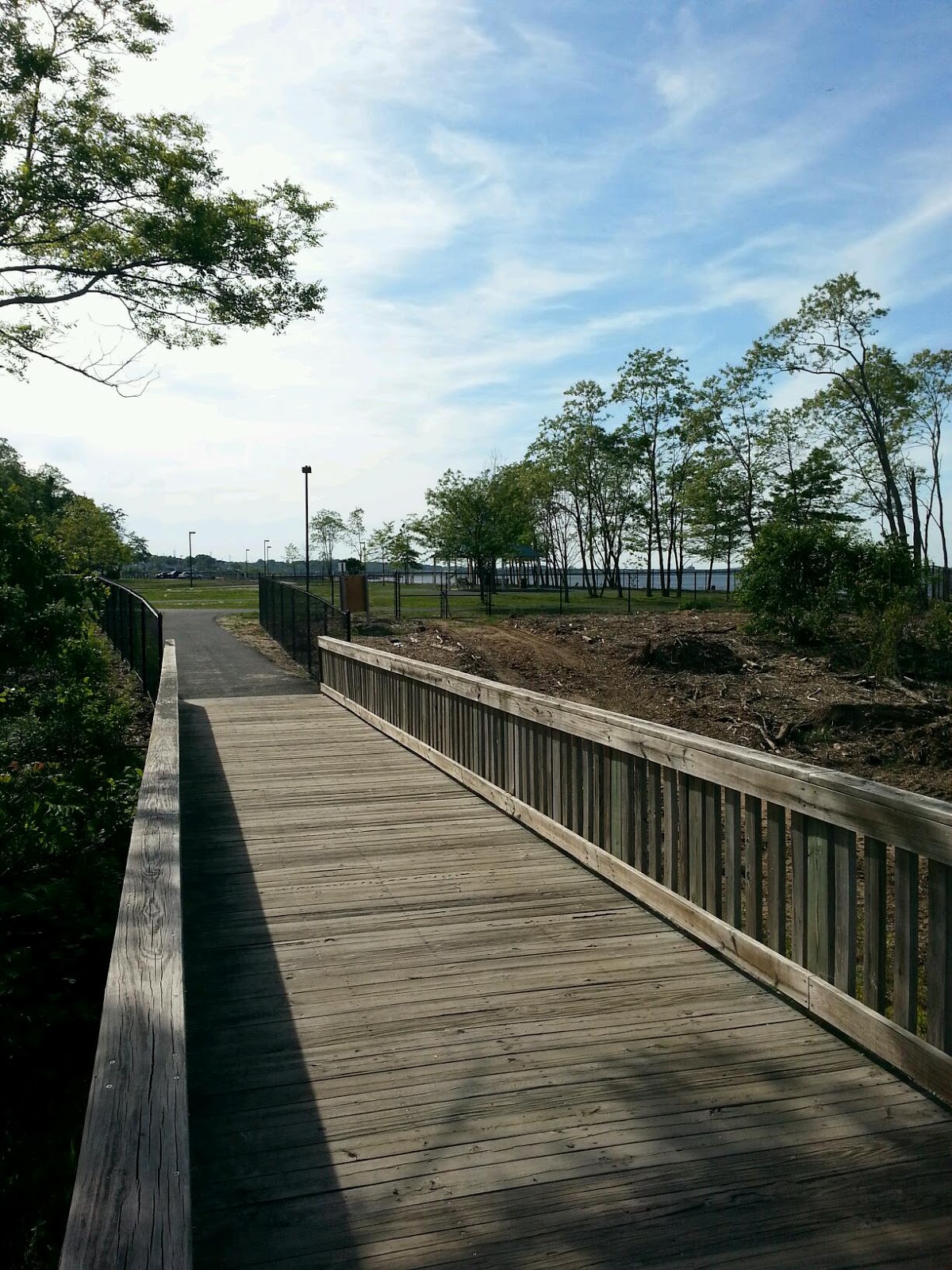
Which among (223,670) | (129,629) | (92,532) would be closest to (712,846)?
(129,629)

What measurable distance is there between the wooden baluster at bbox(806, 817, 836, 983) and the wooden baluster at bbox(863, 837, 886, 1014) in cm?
14

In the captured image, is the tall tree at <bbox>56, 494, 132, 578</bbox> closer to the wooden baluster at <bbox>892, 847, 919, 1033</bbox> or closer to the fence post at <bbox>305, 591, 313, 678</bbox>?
the fence post at <bbox>305, 591, 313, 678</bbox>

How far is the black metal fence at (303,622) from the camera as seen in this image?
56.2 ft

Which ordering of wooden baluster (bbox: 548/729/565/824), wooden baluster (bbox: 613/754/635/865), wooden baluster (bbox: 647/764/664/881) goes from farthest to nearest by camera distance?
wooden baluster (bbox: 548/729/565/824), wooden baluster (bbox: 613/754/635/865), wooden baluster (bbox: 647/764/664/881)

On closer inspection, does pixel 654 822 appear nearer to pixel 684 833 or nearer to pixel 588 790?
pixel 684 833

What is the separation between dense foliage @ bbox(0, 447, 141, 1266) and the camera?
152 inches

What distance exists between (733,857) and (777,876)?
310 millimetres

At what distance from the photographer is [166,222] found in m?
19.8

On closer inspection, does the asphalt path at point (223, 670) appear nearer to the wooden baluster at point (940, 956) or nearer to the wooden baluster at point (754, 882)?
the wooden baluster at point (754, 882)

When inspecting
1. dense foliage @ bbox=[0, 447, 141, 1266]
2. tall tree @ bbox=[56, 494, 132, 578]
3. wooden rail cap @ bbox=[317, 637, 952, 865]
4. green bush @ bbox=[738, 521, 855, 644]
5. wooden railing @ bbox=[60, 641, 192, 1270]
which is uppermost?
tall tree @ bbox=[56, 494, 132, 578]

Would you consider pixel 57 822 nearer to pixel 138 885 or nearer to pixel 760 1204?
pixel 138 885

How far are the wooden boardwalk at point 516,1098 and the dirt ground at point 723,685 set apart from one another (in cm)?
1025

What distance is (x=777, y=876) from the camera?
11.9 ft

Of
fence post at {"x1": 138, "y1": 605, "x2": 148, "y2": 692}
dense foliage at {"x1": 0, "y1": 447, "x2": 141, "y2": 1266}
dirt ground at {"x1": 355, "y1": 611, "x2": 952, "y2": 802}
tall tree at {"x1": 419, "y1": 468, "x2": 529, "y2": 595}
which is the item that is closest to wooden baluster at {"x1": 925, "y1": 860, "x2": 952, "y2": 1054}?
dense foliage at {"x1": 0, "y1": 447, "x2": 141, "y2": 1266}
